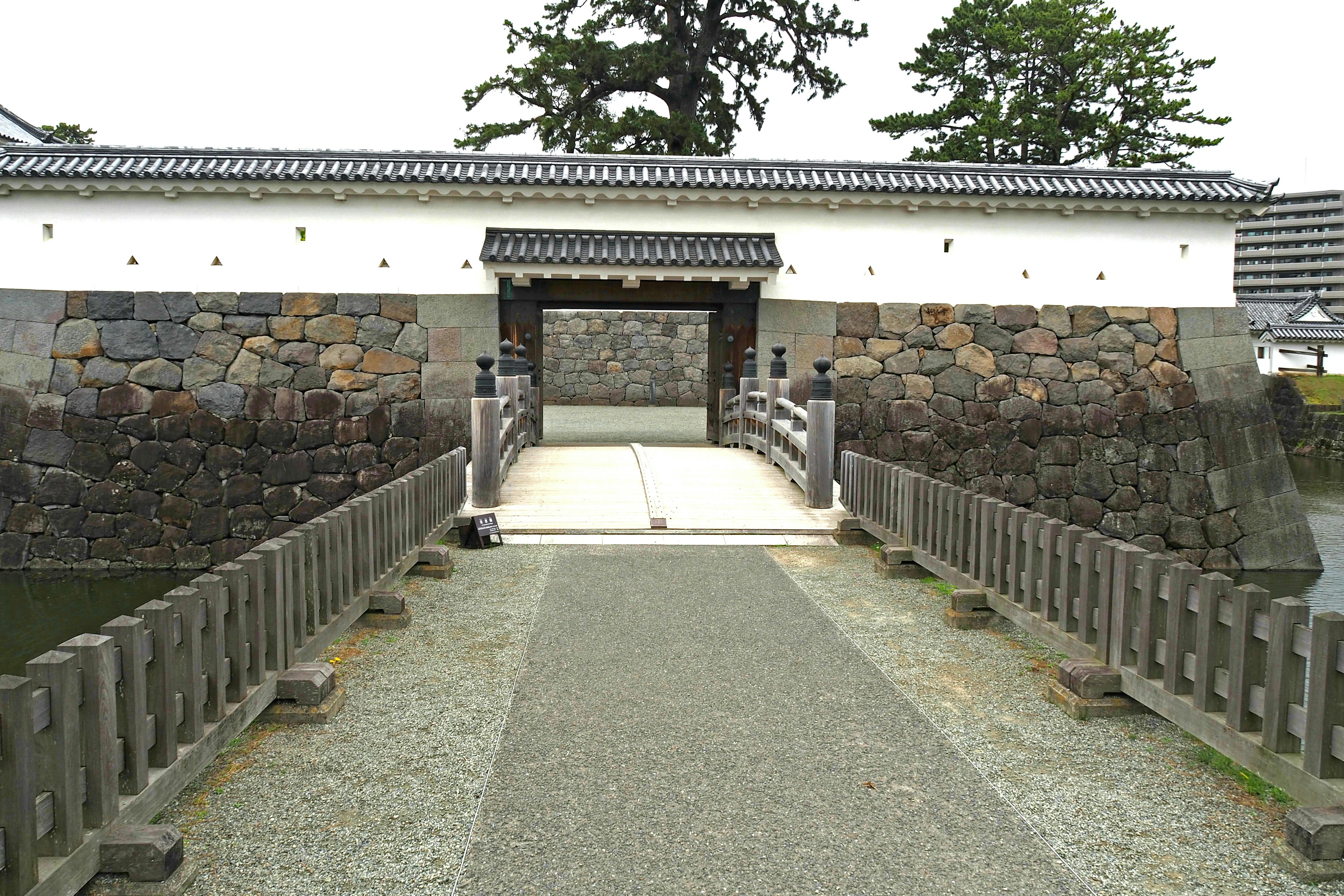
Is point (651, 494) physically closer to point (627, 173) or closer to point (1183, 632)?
point (627, 173)

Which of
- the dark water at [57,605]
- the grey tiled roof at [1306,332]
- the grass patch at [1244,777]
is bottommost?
the dark water at [57,605]

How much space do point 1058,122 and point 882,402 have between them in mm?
11847

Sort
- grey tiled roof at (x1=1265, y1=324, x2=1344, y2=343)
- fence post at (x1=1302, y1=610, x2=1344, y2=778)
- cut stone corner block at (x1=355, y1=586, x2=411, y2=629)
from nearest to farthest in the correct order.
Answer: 1. fence post at (x1=1302, y1=610, x2=1344, y2=778)
2. cut stone corner block at (x1=355, y1=586, x2=411, y2=629)
3. grey tiled roof at (x1=1265, y1=324, x2=1344, y2=343)

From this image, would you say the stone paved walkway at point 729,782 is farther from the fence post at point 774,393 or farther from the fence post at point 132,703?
the fence post at point 774,393

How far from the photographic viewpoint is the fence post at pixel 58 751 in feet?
8.12

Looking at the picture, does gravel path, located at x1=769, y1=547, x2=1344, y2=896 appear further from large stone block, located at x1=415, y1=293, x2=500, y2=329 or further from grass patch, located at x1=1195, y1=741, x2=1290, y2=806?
large stone block, located at x1=415, y1=293, x2=500, y2=329

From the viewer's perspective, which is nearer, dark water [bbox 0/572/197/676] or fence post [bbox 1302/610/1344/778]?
fence post [bbox 1302/610/1344/778]

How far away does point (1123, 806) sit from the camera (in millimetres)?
3273

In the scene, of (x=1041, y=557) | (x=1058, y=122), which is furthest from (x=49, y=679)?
(x=1058, y=122)

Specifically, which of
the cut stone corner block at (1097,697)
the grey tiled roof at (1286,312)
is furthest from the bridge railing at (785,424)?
the grey tiled roof at (1286,312)

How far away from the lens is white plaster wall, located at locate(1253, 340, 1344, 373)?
38.6m

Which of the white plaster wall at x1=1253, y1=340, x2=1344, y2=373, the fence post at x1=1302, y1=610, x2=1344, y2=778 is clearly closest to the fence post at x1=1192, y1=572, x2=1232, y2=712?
the fence post at x1=1302, y1=610, x2=1344, y2=778

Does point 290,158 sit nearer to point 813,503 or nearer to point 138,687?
point 813,503

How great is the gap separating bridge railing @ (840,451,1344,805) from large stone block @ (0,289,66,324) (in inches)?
446
